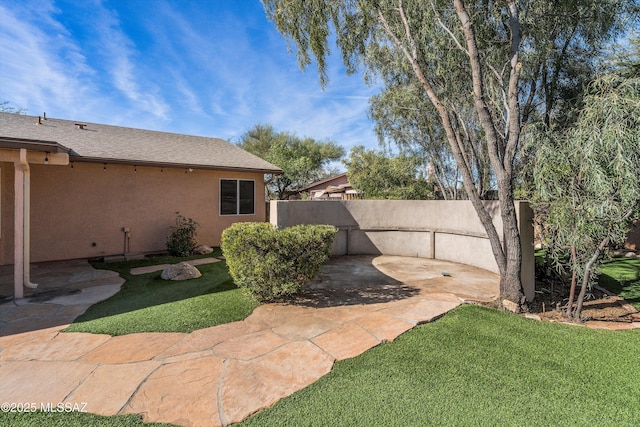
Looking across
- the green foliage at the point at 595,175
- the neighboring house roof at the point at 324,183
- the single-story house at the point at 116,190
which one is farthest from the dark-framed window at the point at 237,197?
the neighboring house roof at the point at 324,183

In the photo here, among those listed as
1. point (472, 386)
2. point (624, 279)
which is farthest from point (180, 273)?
point (624, 279)

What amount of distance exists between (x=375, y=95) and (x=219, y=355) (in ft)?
35.4

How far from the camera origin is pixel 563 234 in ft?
13.5

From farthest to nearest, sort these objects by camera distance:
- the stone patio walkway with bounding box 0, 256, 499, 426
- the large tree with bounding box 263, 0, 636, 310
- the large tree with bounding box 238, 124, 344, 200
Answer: the large tree with bounding box 238, 124, 344, 200 → the large tree with bounding box 263, 0, 636, 310 → the stone patio walkway with bounding box 0, 256, 499, 426

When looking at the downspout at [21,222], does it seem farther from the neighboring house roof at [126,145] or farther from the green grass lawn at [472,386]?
the green grass lawn at [472,386]

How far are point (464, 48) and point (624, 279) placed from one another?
6.56 m

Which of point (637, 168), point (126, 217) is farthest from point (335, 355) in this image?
point (126, 217)

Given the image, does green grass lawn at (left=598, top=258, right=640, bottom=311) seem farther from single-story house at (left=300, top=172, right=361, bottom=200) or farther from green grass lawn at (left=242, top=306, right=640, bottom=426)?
single-story house at (left=300, top=172, right=361, bottom=200)

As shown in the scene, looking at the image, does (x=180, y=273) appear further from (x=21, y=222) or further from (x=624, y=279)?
(x=624, y=279)

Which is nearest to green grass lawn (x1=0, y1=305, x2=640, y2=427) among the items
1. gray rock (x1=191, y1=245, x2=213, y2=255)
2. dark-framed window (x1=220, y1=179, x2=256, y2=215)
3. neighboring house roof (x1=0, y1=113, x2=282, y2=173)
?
gray rock (x1=191, y1=245, x2=213, y2=255)

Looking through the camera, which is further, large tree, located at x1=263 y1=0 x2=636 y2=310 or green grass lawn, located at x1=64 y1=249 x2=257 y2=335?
large tree, located at x1=263 y1=0 x2=636 y2=310

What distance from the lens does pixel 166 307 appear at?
14.5 feet

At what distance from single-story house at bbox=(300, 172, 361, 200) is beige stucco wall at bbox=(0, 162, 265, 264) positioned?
8.77m

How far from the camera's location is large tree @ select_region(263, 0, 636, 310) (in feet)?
14.9
